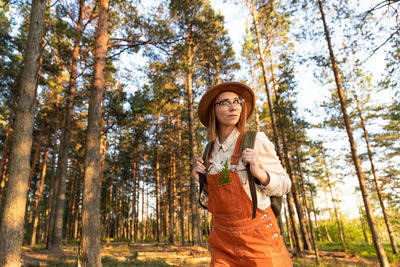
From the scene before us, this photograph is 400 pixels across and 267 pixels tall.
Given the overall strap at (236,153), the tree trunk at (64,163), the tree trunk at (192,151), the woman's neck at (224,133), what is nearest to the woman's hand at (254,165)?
the overall strap at (236,153)

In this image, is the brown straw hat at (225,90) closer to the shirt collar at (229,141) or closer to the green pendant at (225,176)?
the shirt collar at (229,141)

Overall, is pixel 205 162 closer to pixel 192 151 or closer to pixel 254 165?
pixel 254 165

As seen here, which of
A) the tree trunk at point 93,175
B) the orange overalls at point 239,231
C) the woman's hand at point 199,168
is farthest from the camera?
the tree trunk at point 93,175

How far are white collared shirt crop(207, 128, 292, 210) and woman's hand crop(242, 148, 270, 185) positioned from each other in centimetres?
5

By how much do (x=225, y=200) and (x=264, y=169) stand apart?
370mm

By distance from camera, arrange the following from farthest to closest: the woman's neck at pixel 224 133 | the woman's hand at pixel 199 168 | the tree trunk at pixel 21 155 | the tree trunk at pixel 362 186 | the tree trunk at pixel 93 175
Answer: the tree trunk at pixel 362 186, the tree trunk at pixel 93 175, the tree trunk at pixel 21 155, the woman's neck at pixel 224 133, the woman's hand at pixel 199 168

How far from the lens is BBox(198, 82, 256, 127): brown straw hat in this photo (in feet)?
6.84

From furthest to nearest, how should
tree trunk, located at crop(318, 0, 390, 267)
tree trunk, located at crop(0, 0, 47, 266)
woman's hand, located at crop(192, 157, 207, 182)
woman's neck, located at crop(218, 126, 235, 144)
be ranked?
tree trunk, located at crop(318, 0, 390, 267), tree trunk, located at crop(0, 0, 47, 266), woman's neck, located at crop(218, 126, 235, 144), woman's hand, located at crop(192, 157, 207, 182)

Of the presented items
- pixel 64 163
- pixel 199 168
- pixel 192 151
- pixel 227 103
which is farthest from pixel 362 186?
pixel 64 163

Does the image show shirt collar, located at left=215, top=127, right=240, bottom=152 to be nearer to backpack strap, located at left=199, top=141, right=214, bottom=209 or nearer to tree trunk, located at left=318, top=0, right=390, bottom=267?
backpack strap, located at left=199, top=141, right=214, bottom=209

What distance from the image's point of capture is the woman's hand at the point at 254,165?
1.60 metres

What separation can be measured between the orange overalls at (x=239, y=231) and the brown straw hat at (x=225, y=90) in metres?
0.55

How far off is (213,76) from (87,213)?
535 inches

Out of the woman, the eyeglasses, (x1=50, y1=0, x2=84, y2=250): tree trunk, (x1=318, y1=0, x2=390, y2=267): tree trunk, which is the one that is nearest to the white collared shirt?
the woman
